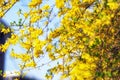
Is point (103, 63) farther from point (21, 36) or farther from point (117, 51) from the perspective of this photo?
point (21, 36)

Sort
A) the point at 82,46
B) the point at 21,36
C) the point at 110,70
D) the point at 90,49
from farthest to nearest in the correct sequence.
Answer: the point at 21,36 → the point at 82,46 → the point at 90,49 → the point at 110,70

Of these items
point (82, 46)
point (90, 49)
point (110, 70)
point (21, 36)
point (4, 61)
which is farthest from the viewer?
point (4, 61)

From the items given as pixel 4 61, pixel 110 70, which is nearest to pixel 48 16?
pixel 110 70

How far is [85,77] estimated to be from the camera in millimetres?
6215

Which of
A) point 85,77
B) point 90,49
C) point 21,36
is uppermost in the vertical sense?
point 21,36

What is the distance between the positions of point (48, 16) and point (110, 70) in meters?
Answer: 1.77

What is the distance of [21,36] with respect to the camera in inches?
288

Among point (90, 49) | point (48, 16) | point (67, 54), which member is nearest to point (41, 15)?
point (48, 16)

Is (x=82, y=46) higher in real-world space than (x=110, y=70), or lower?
higher

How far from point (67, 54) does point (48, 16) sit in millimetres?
787

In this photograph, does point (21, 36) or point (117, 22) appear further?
point (21, 36)

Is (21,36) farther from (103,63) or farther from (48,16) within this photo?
(103,63)

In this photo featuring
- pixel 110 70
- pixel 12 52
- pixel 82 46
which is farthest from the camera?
pixel 12 52

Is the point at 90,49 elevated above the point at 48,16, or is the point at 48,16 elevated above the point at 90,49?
the point at 48,16
